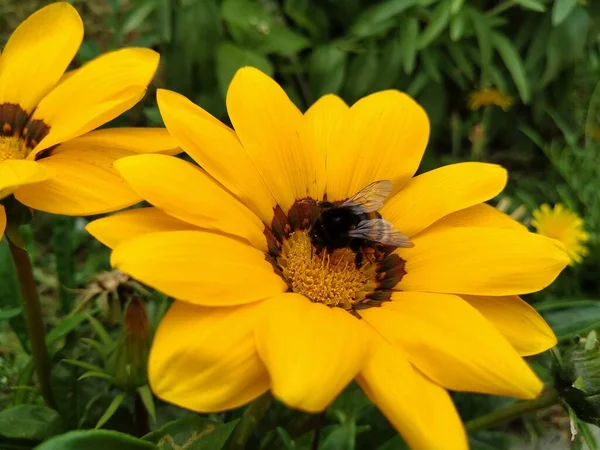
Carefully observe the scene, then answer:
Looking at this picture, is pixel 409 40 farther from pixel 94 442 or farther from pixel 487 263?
pixel 94 442

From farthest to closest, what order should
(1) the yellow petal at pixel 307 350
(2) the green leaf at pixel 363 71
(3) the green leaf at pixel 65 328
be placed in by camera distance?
(2) the green leaf at pixel 363 71 → (3) the green leaf at pixel 65 328 → (1) the yellow petal at pixel 307 350

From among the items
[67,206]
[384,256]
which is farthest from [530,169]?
[67,206]

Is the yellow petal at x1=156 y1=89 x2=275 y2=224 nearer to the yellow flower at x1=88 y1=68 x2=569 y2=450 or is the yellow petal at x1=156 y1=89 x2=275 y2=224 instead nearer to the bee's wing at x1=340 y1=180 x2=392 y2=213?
the yellow flower at x1=88 y1=68 x2=569 y2=450

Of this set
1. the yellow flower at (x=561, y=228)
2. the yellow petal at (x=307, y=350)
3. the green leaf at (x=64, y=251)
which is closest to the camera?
the yellow petal at (x=307, y=350)

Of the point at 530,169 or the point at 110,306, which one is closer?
the point at 110,306

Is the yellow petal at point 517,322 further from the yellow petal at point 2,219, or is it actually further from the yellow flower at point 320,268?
the yellow petal at point 2,219

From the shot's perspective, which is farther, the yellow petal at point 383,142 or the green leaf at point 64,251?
the green leaf at point 64,251

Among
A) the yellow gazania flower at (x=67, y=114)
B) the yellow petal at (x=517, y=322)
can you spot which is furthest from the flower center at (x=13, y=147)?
the yellow petal at (x=517, y=322)

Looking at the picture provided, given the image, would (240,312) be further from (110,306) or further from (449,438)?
(110,306)
